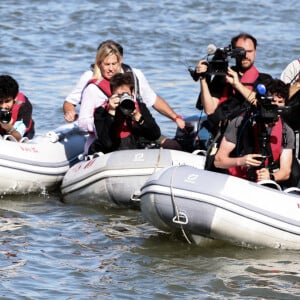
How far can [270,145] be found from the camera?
7.39 meters

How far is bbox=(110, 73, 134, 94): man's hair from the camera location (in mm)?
8359

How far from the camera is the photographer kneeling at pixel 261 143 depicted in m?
7.18

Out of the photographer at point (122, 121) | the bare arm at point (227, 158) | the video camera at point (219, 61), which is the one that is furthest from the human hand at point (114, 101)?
the bare arm at point (227, 158)

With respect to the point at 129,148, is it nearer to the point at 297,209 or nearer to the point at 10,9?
the point at 297,209

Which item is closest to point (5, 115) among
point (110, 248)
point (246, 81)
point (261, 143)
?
point (246, 81)

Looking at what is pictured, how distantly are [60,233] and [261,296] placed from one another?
1897mm

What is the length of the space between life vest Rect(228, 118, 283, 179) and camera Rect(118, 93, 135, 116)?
1.05 metres

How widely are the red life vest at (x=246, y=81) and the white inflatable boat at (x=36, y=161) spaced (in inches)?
56.8

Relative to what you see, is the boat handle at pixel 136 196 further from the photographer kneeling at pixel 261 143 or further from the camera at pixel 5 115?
the camera at pixel 5 115

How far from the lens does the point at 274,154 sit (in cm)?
746

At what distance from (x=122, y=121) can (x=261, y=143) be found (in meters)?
1.57

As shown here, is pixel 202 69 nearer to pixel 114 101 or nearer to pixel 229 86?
pixel 229 86

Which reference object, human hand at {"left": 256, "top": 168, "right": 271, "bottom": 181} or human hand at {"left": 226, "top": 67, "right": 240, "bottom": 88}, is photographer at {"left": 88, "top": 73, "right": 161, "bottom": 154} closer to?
human hand at {"left": 226, "top": 67, "right": 240, "bottom": 88}

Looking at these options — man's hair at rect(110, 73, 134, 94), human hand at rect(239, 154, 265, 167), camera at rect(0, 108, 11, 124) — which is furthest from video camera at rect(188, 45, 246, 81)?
camera at rect(0, 108, 11, 124)
